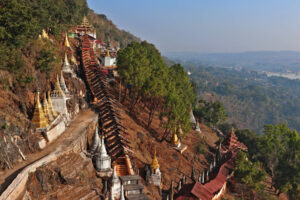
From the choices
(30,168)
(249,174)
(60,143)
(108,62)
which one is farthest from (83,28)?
(30,168)

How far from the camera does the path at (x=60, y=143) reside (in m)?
20.6

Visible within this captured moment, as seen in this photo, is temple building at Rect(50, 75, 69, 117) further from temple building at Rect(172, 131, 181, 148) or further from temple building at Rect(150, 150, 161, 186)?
temple building at Rect(172, 131, 181, 148)

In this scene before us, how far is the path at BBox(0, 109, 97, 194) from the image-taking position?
20.6m

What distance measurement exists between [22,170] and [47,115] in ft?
30.9

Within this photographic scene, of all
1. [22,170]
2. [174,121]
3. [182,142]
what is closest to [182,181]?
[174,121]

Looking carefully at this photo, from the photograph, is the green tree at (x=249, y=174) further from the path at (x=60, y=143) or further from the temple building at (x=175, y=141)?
the path at (x=60, y=143)

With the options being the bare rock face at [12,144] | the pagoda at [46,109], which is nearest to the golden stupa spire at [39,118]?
the pagoda at [46,109]

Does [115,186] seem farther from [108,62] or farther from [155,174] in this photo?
[108,62]

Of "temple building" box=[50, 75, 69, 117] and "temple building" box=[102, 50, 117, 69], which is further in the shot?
"temple building" box=[102, 50, 117, 69]

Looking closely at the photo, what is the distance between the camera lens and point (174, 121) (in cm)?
4134

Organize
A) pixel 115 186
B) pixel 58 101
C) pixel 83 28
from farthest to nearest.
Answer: pixel 83 28 < pixel 58 101 < pixel 115 186

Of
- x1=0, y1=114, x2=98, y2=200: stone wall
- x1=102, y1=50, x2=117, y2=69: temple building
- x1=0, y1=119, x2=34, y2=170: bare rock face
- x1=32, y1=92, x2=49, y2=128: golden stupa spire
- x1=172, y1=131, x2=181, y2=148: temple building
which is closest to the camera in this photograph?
x1=0, y1=114, x2=98, y2=200: stone wall

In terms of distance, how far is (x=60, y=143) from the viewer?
27.7 metres

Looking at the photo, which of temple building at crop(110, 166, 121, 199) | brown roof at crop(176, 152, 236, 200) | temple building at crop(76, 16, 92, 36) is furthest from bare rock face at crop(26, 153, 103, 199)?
temple building at crop(76, 16, 92, 36)
